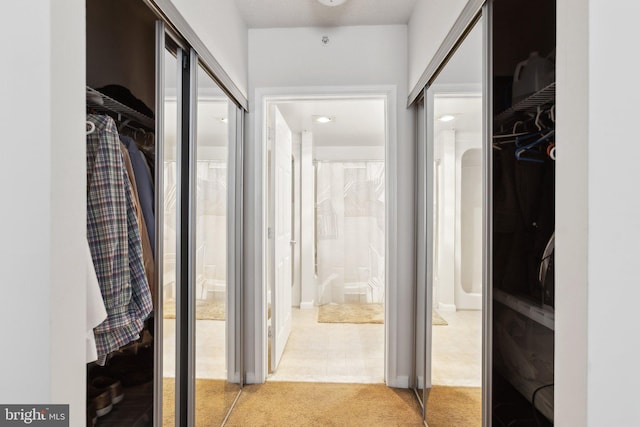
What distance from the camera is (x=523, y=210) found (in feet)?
3.78

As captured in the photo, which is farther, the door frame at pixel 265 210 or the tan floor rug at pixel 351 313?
the tan floor rug at pixel 351 313

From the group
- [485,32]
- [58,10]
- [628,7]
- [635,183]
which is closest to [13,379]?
[58,10]

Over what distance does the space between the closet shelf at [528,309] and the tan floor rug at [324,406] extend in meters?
1.43

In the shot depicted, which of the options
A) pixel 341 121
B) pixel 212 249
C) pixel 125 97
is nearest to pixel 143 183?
pixel 125 97

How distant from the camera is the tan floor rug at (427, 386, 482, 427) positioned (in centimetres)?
155

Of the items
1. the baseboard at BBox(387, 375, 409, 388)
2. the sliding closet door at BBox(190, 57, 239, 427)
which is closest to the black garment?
the sliding closet door at BBox(190, 57, 239, 427)

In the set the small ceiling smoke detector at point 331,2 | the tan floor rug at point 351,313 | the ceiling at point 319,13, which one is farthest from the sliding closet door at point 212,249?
the tan floor rug at point 351,313

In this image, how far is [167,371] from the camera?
1.59 meters

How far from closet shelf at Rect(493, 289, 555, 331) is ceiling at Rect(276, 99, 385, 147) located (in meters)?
2.27

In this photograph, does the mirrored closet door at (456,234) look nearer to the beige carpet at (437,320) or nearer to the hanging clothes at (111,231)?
the beige carpet at (437,320)

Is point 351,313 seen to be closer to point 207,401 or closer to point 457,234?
point 207,401

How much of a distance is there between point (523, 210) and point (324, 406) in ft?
6.48

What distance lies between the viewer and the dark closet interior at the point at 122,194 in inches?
45.3

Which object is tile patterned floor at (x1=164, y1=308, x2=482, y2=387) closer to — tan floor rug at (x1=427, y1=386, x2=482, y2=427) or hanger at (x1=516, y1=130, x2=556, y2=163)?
tan floor rug at (x1=427, y1=386, x2=482, y2=427)
